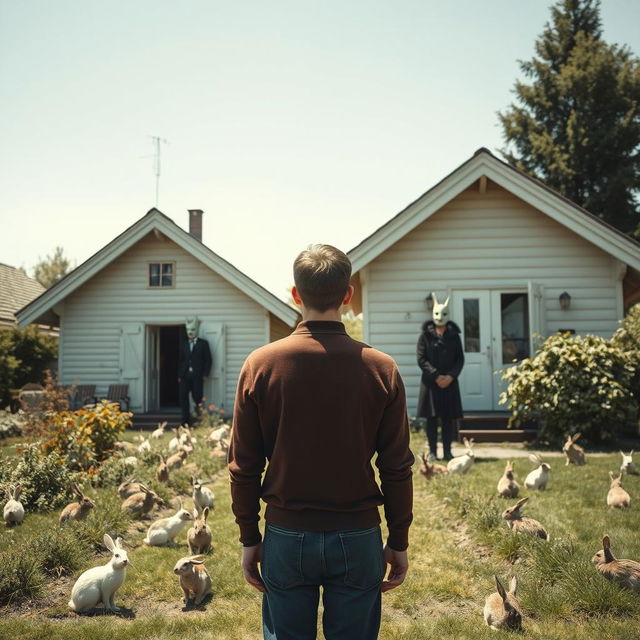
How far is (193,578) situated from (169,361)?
703 inches

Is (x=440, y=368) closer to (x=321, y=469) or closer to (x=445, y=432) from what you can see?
(x=445, y=432)

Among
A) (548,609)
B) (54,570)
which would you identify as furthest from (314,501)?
(54,570)

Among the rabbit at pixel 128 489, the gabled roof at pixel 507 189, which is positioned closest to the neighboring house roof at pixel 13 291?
the gabled roof at pixel 507 189

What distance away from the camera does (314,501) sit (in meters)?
1.96

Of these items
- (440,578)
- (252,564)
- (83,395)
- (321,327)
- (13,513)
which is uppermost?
(321,327)

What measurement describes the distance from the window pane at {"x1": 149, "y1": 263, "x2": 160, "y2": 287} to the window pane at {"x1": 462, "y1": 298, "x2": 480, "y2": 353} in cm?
809

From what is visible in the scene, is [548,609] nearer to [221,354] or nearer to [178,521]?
[178,521]

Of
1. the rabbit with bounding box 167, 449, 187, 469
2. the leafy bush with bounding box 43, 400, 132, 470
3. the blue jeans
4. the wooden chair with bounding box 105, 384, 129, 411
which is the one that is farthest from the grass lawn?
the wooden chair with bounding box 105, 384, 129, 411

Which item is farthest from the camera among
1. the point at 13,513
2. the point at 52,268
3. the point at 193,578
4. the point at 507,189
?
the point at 52,268

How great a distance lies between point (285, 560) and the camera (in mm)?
1953

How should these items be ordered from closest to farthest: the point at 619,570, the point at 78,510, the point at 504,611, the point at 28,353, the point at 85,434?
the point at 504,611 → the point at 619,570 → the point at 78,510 → the point at 85,434 → the point at 28,353

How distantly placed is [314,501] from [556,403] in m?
8.69

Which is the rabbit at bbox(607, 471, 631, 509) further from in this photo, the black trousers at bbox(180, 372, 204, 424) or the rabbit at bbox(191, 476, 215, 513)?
the black trousers at bbox(180, 372, 204, 424)

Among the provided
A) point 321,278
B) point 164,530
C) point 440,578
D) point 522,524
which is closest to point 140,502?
point 164,530
